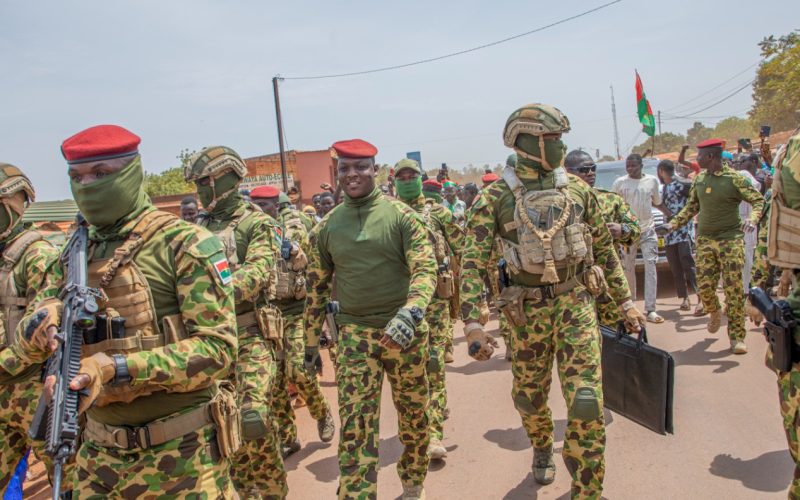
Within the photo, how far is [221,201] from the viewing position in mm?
4867

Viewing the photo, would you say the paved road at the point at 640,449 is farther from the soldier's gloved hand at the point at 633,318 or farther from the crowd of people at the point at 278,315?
the soldier's gloved hand at the point at 633,318

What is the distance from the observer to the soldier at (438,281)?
5359 mm

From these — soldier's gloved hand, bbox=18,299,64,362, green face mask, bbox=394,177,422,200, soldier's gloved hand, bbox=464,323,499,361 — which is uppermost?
green face mask, bbox=394,177,422,200

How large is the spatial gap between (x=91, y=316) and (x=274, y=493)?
2359 mm

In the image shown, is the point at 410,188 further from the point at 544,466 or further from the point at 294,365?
the point at 544,466

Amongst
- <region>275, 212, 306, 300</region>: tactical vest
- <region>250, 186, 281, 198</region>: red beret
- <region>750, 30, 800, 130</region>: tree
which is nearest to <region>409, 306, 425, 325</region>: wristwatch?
<region>275, 212, 306, 300</region>: tactical vest

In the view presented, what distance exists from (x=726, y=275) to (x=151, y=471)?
22.3ft

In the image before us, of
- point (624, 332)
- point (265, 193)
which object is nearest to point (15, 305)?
point (265, 193)

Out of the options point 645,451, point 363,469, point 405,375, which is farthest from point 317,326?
point 645,451

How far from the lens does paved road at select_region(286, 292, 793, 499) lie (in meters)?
4.53

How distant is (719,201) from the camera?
24.5ft

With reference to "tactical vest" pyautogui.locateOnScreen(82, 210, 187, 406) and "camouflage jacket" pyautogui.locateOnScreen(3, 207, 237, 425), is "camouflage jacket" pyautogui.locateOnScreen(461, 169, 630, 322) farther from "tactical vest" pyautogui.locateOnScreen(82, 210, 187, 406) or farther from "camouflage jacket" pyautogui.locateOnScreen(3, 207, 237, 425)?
"tactical vest" pyautogui.locateOnScreen(82, 210, 187, 406)

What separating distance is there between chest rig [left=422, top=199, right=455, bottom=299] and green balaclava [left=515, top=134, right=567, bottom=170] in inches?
36.7

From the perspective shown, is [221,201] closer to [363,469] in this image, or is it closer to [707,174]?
[363,469]
